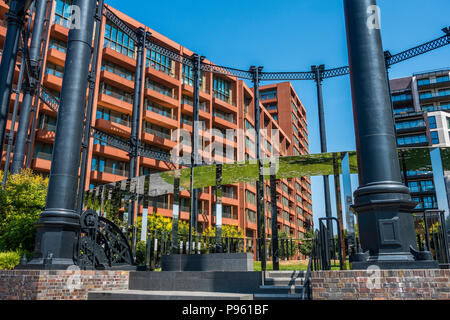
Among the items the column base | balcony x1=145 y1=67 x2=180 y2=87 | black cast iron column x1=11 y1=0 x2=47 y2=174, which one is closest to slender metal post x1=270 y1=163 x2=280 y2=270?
the column base

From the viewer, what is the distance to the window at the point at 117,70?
46.4 meters

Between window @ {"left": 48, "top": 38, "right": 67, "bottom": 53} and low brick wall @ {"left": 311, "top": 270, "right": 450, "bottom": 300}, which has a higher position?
window @ {"left": 48, "top": 38, "right": 67, "bottom": 53}

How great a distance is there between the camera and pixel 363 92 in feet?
22.7

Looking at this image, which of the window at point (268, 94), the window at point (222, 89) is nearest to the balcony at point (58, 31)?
the window at point (222, 89)

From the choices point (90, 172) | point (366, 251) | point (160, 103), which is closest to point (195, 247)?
point (366, 251)

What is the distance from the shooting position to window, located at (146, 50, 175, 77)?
52406mm

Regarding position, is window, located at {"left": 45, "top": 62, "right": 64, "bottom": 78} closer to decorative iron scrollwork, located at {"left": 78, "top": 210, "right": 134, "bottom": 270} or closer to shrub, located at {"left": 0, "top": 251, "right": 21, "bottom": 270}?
shrub, located at {"left": 0, "top": 251, "right": 21, "bottom": 270}

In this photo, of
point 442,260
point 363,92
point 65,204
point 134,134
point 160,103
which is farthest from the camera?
point 160,103

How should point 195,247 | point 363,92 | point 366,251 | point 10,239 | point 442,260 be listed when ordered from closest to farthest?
point 366,251 < point 363,92 < point 442,260 < point 10,239 < point 195,247

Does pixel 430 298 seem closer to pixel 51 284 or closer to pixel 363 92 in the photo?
pixel 363 92

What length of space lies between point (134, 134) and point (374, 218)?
82.2 feet

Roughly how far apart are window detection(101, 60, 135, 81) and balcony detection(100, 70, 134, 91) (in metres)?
1.72

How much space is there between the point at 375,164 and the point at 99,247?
320 inches

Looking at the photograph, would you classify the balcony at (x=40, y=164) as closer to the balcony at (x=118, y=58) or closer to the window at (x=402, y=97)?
the balcony at (x=118, y=58)
